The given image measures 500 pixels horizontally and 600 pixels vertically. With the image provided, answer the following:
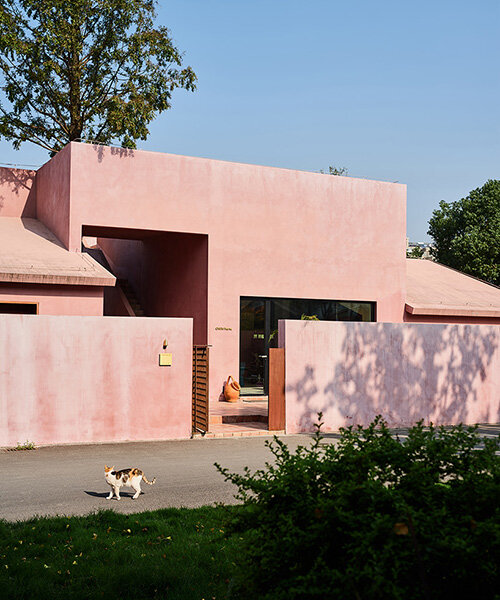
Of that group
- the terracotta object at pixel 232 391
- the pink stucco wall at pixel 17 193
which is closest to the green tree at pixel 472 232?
the terracotta object at pixel 232 391

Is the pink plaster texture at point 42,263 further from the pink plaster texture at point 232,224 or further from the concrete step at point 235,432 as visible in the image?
the concrete step at point 235,432

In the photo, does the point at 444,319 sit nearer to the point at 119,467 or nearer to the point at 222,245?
the point at 222,245

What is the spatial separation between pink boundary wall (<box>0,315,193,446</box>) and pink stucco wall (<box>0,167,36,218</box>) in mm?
8824

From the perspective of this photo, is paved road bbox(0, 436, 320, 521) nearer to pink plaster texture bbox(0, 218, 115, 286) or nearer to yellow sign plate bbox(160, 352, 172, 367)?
yellow sign plate bbox(160, 352, 172, 367)

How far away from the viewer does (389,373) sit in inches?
547

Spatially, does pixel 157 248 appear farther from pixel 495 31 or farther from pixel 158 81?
pixel 495 31

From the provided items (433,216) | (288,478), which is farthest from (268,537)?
(433,216)

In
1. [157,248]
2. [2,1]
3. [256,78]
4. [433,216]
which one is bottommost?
[157,248]

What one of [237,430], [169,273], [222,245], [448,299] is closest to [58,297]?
[222,245]

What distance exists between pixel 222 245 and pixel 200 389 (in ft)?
18.1

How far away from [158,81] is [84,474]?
15.7 metres

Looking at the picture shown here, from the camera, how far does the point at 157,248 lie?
67.2ft

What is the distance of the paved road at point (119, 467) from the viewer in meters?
7.01

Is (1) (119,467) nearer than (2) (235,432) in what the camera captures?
Yes
